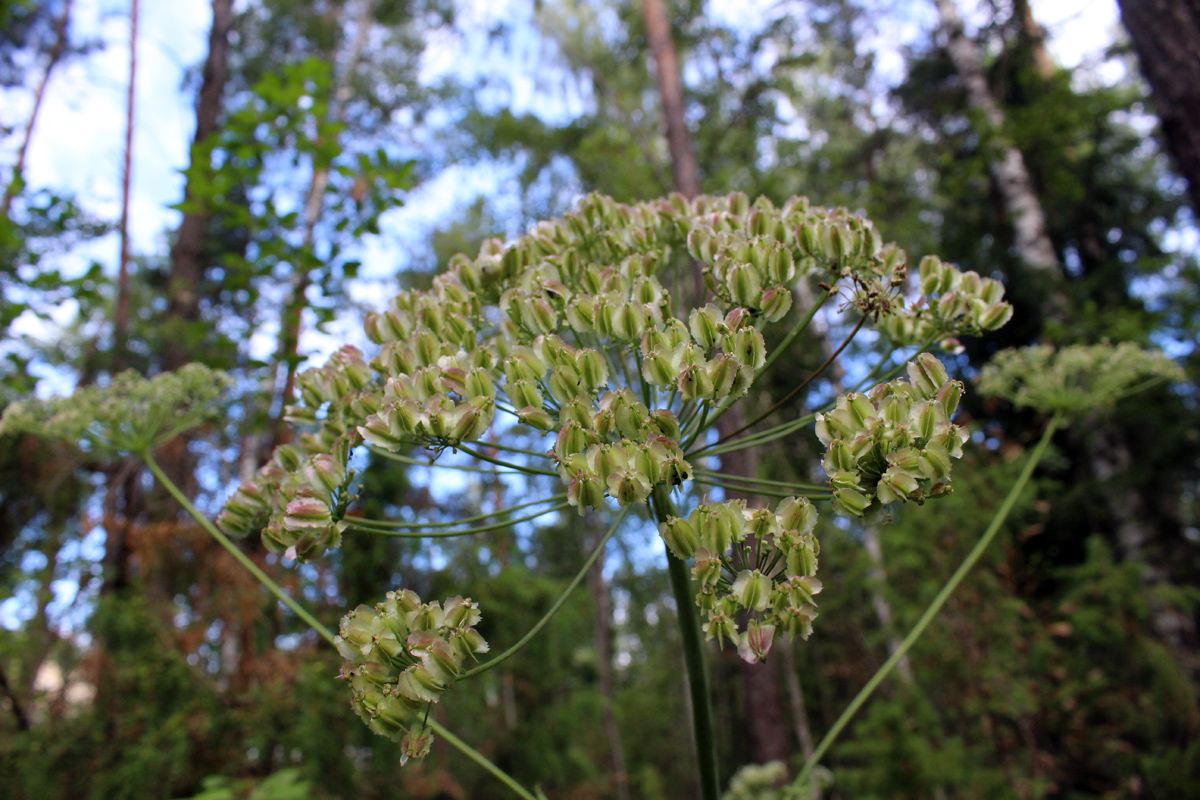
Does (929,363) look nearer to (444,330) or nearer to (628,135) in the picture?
(444,330)

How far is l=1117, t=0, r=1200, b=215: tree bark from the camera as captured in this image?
9.68ft

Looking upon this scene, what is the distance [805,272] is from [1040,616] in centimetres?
→ 737

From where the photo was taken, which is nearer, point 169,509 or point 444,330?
point 444,330

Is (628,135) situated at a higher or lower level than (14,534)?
higher

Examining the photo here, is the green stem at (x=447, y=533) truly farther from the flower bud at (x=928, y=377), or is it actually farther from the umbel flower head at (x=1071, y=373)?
the umbel flower head at (x=1071, y=373)

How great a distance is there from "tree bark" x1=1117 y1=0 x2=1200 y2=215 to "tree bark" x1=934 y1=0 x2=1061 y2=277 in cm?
676

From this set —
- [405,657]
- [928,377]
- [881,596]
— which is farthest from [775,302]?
[881,596]

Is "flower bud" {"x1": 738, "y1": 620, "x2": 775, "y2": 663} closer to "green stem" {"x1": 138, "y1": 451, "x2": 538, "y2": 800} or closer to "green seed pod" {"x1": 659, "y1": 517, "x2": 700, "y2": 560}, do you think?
"green seed pod" {"x1": 659, "y1": 517, "x2": 700, "y2": 560}

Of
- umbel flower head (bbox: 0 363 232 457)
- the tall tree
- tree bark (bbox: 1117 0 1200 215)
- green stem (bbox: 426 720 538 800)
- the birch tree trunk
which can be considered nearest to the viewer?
green stem (bbox: 426 720 538 800)

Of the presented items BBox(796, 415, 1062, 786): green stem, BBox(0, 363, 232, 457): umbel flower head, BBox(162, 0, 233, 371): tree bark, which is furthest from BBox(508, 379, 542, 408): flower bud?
BBox(162, 0, 233, 371): tree bark

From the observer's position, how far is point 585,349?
121cm

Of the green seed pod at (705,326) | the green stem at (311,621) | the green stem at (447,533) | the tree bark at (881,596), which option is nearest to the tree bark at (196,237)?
the green stem at (311,621)

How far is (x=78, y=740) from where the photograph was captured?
15.0ft

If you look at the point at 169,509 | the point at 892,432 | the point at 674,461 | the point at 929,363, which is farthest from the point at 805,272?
the point at 169,509
